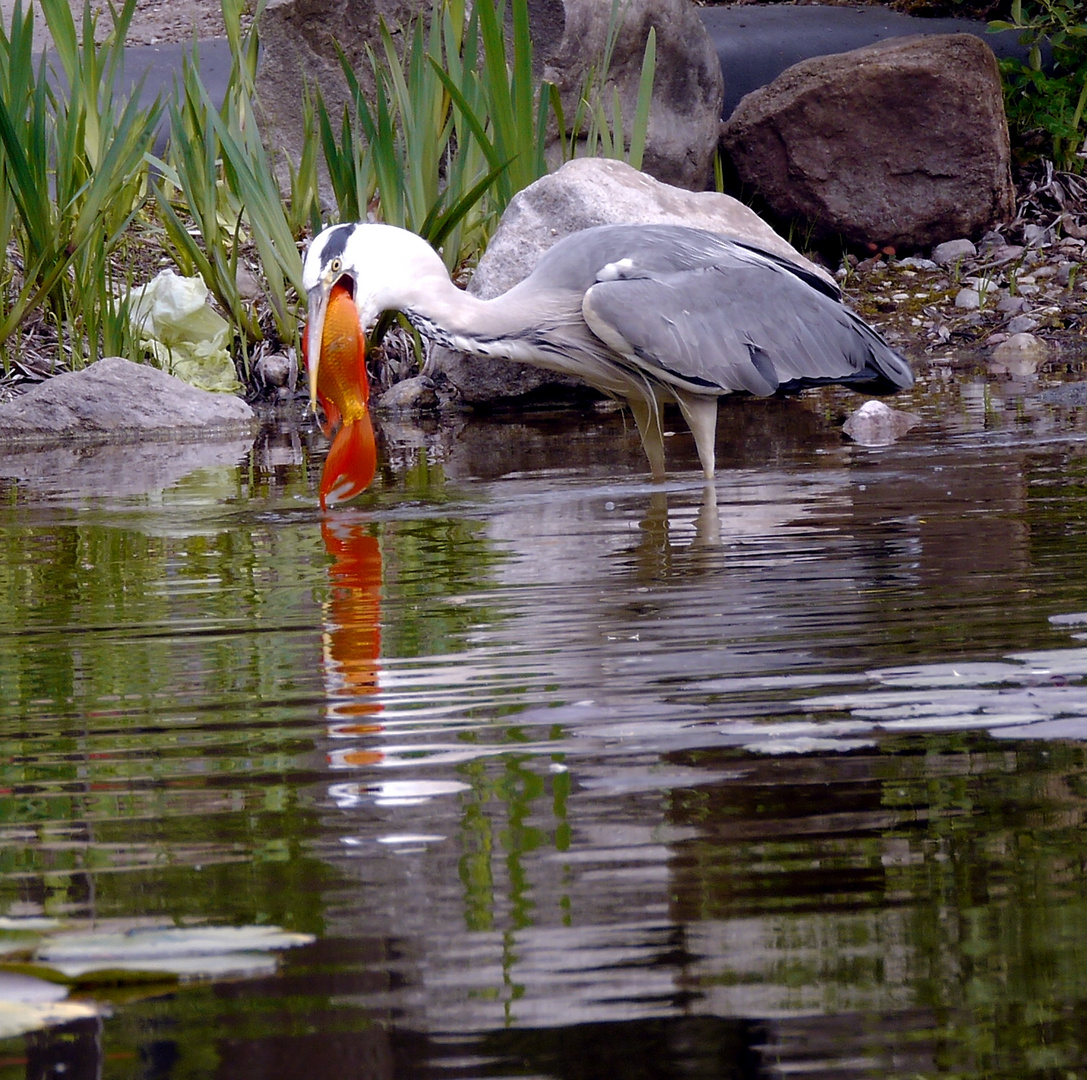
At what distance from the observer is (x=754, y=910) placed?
1.13 m

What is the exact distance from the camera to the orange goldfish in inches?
169

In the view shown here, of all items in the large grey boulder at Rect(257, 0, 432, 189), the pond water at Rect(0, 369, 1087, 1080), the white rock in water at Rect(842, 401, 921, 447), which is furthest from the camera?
the large grey boulder at Rect(257, 0, 432, 189)

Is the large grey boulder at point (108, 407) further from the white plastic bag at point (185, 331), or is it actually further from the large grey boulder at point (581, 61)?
the large grey boulder at point (581, 61)

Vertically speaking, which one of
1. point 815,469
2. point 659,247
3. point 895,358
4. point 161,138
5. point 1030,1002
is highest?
point 161,138

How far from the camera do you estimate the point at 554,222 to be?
733cm

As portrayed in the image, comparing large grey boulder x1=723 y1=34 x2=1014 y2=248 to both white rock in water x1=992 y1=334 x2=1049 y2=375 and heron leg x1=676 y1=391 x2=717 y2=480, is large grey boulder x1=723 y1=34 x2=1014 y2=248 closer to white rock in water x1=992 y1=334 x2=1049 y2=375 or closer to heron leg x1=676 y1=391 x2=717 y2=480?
white rock in water x1=992 y1=334 x2=1049 y2=375

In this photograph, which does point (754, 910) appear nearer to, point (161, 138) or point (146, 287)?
point (146, 287)

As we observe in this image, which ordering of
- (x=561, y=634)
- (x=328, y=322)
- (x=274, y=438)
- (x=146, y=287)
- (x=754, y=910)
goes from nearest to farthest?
(x=754, y=910)
(x=561, y=634)
(x=328, y=322)
(x=274, y=438)
(x=146, y=287)

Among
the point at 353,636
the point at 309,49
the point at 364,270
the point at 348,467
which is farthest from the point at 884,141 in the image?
the point at 353,636

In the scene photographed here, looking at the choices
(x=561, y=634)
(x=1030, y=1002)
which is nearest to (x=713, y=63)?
(x=561, y=634)

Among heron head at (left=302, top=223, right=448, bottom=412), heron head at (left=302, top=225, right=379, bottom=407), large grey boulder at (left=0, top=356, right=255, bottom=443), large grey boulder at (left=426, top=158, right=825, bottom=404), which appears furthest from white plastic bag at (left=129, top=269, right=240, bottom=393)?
heron head at (left=302, top=225, right=379, bottom=407)

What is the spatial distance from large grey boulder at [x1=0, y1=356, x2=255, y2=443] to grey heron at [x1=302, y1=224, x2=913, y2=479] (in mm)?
2591

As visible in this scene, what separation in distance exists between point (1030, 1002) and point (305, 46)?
9.84 m

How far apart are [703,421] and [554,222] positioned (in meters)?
2.84
